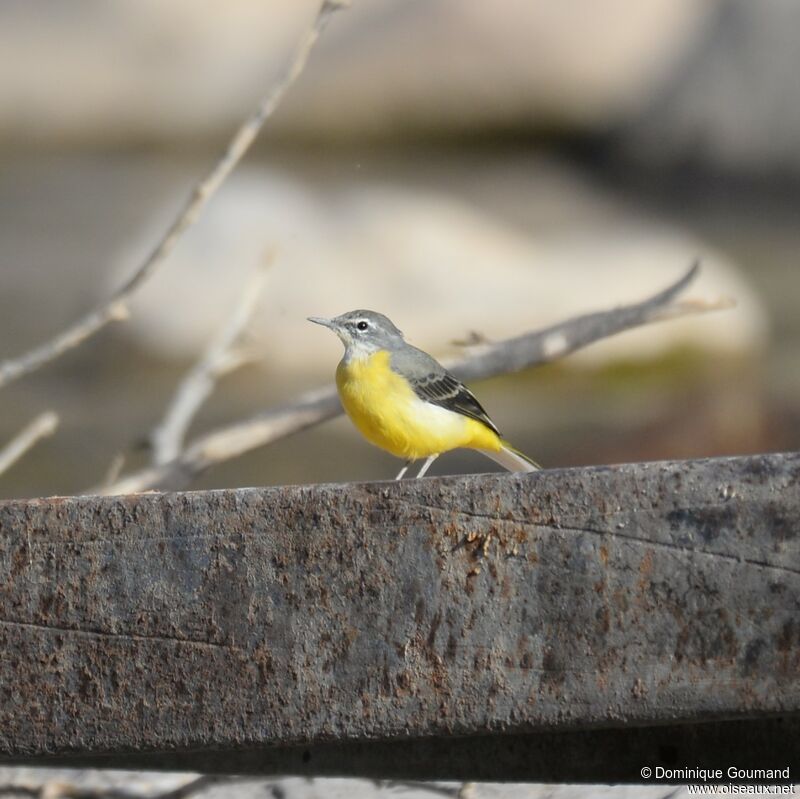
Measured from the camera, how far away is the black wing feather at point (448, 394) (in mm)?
5289

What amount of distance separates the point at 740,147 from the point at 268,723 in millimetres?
12457

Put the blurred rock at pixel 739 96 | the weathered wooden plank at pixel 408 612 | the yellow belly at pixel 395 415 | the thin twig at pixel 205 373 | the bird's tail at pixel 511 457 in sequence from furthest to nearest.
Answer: the blurred rock at pixel 739 96
the thin twig at pixel 205 373
the bird's tail at pixel 511 457
the yellow belly at pixel 395 415
the weathered wooden plank at pixel 408 612

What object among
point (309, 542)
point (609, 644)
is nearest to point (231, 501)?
point (309, 542)

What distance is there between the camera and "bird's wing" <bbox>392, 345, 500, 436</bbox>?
17.4 ft

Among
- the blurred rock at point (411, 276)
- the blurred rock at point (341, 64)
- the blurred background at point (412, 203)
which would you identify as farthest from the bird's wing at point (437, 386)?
the blurred rock at point (341, 64)

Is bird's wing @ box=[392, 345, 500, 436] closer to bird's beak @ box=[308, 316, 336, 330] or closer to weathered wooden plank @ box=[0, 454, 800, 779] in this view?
bird's beak @ box=[308, 316, 336, 330]

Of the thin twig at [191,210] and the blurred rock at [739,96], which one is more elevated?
the blurred rock at [739,96]

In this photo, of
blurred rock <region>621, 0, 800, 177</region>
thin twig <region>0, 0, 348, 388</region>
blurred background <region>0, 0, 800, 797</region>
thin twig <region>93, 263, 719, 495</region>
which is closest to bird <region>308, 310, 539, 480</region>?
thin twig <region>93, 263, 719, 495</region>

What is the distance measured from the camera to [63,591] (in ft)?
9.71

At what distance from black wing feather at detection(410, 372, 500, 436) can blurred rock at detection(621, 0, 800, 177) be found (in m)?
9.70

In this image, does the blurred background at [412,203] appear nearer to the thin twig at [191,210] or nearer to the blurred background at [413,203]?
the blurred background at [413,203]

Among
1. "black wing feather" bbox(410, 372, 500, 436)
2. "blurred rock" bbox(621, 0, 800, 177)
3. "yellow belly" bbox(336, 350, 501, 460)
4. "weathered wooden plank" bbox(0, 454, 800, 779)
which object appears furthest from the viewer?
"blurred rock" bbox(621, 0, 800, 177)


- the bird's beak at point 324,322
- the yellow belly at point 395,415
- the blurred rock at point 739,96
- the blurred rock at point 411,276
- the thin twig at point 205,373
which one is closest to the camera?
the yellow belly at point 395,415

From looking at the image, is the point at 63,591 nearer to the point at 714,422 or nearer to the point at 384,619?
the point at 384,619
